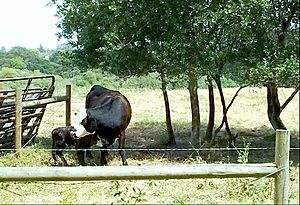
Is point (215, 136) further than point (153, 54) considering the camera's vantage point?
Yes

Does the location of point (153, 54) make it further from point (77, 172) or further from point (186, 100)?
point (77, 172)

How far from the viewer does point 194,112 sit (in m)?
4.26

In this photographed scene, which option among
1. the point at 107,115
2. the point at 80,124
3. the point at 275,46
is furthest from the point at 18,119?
the point at 275,46

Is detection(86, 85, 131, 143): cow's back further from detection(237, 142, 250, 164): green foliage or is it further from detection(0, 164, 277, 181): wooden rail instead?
detection(0, 164, 277, 181): wooden rail

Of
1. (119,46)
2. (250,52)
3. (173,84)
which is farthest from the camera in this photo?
(250,52)

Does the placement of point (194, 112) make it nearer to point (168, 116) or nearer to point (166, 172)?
point (168, 116)

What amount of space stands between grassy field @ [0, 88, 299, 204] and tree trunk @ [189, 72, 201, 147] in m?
0.07

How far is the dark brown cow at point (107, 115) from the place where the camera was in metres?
3.54

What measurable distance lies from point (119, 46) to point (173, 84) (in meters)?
0.56

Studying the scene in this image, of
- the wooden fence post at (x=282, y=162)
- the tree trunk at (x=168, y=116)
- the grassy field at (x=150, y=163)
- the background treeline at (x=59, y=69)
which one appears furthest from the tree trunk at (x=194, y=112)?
the wooden fence post at (x=282, y=162)

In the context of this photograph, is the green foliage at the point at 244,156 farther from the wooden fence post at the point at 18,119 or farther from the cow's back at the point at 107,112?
the wooden fence post at the point at 18,119

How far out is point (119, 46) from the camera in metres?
3.82

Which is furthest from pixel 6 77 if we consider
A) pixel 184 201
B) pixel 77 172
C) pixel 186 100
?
pixel 186 100

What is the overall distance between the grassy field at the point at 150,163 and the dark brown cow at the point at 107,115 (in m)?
0.06
